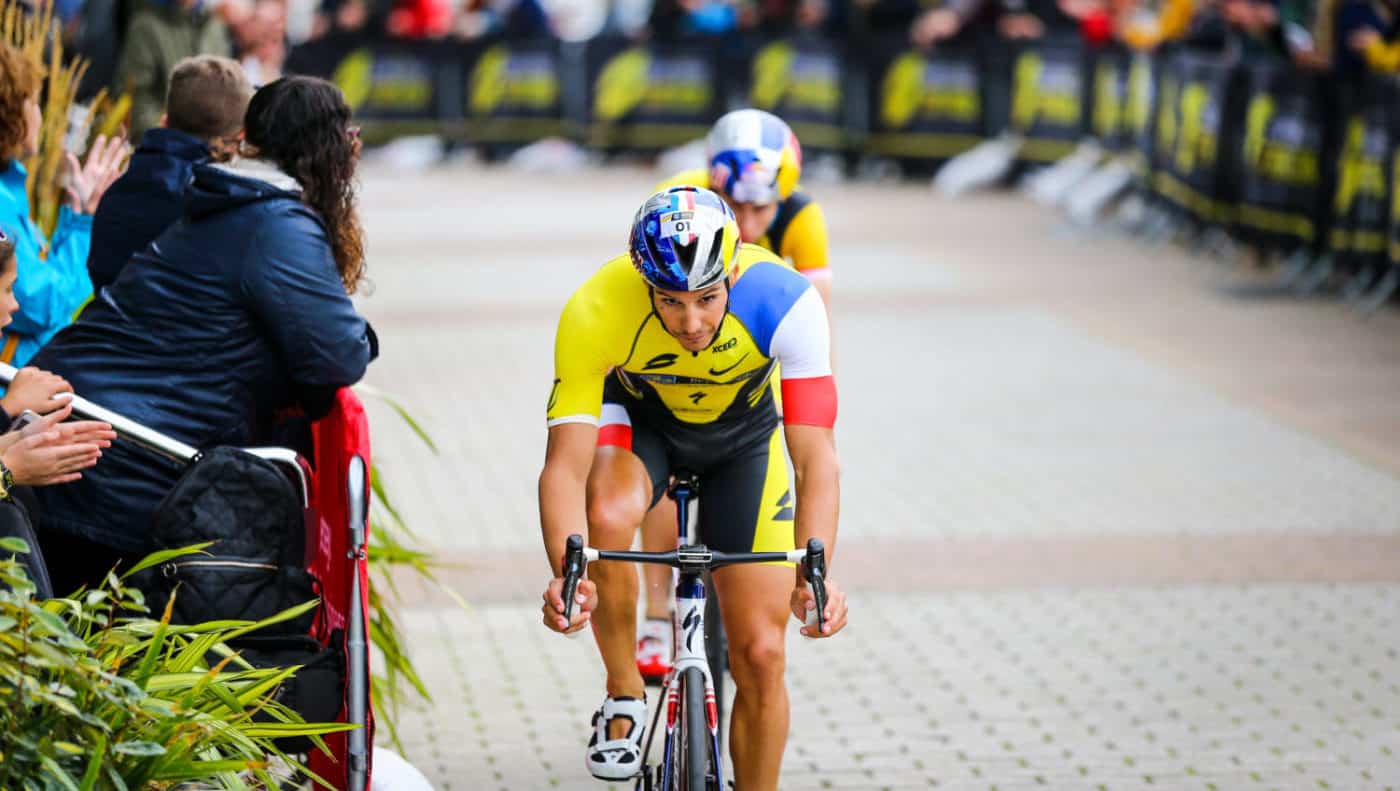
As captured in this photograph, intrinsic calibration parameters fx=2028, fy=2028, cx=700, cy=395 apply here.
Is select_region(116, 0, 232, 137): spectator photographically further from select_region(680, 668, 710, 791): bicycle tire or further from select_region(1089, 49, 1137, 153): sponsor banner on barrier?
select_region(1089, 49, 1137, 153): sponsor banner on barrier

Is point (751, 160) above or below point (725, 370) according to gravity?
above

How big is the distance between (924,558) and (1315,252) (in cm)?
849

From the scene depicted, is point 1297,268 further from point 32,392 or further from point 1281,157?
point 32,392

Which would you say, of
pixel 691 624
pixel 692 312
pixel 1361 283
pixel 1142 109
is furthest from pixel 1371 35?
pixel 691 624

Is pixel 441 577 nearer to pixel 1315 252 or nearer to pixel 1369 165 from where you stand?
pixel 1369 165

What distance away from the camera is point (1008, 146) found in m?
23.7

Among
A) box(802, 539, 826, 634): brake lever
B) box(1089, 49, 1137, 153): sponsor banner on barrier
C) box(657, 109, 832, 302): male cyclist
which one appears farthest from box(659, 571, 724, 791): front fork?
box(1089, 49, 1137, 153): sponsor banner on barrier

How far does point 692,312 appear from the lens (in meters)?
4.62

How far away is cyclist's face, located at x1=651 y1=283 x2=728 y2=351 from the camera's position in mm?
4629

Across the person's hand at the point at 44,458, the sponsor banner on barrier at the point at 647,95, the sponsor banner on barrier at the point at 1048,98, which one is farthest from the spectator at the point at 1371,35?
the sponsor banner on barrier at the point at 647,95

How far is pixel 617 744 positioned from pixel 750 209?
2.01m

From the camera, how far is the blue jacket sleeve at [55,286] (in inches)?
224

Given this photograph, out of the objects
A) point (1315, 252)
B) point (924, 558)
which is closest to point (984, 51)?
point (1315, 252)

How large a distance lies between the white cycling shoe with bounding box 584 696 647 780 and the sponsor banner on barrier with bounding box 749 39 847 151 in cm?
2048
